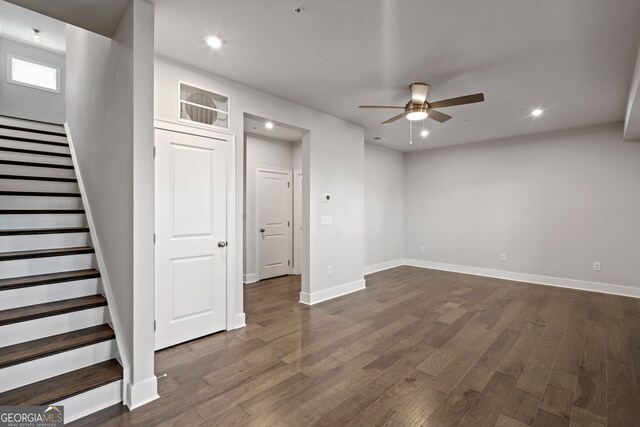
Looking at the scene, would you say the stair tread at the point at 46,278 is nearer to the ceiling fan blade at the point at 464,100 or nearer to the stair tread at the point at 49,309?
the stair tread at the point at 49,309

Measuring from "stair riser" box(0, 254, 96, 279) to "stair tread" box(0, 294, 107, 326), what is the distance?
375 millimetres

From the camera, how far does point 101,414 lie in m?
1.92

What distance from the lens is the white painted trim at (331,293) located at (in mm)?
4242

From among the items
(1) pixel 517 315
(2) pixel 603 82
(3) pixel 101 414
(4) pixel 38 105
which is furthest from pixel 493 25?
(4) pixel 38 105

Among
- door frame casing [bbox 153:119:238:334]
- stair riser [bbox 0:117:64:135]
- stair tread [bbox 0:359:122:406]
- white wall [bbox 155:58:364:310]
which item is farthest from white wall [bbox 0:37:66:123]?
stair tread [bbox 0:359:122:406]

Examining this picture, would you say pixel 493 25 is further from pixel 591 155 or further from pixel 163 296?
pixel 591 155

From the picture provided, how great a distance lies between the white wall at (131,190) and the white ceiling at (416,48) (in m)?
0.37

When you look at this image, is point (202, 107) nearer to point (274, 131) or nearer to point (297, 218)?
point (274, 131)

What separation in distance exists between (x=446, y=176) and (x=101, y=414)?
22.3ft

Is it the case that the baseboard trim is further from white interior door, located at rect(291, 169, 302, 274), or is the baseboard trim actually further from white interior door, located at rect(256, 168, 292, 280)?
white interior door, located at rect(256, 168, 292, 280)

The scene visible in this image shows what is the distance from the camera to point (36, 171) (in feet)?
11.7

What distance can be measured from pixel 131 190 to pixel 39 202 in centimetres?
205

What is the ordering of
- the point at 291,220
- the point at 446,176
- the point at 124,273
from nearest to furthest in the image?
1. the point at 124,273
2. the point at 291,220
3. the point at 446,176

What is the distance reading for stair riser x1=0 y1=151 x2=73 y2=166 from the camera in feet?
11.7
